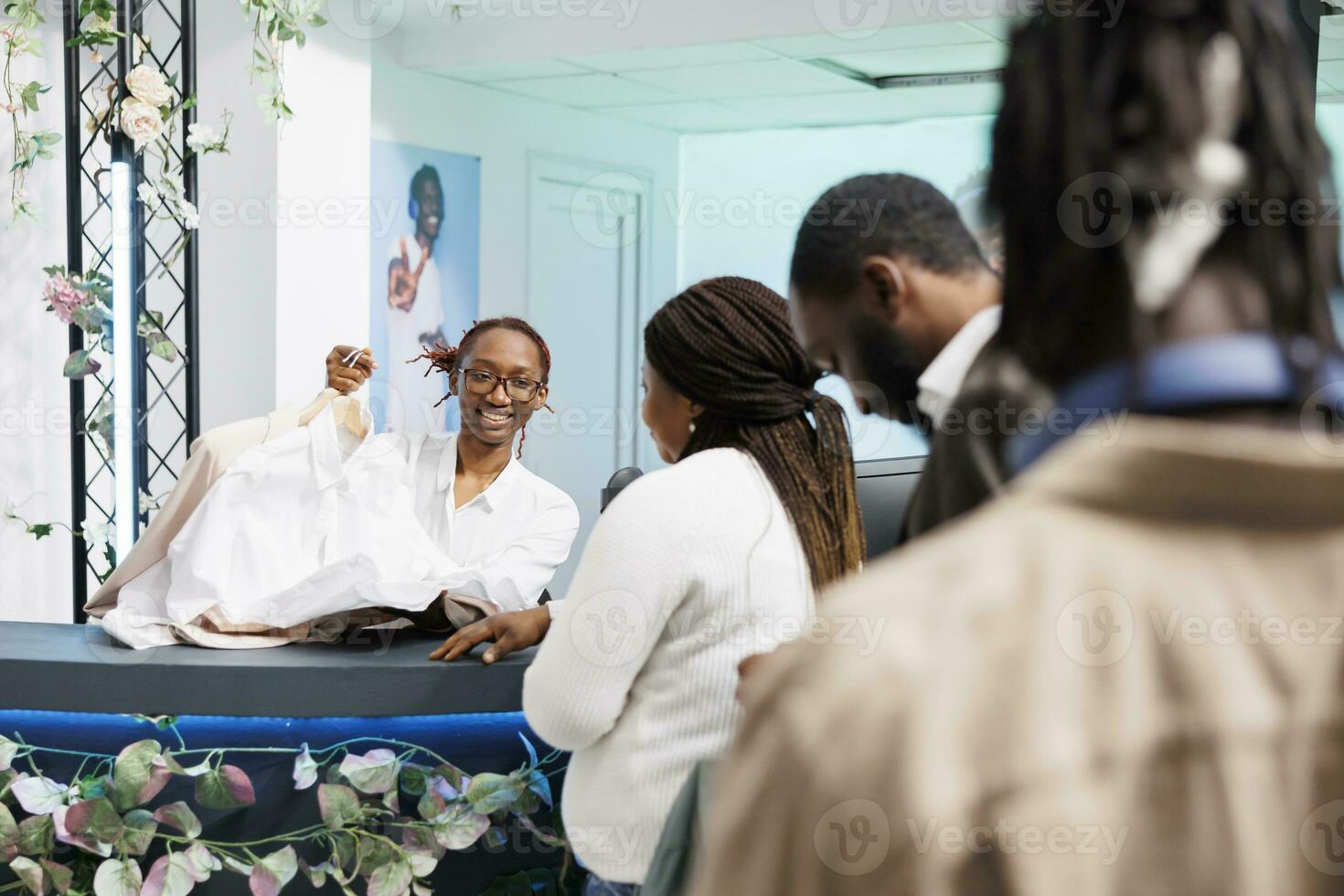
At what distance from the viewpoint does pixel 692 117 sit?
306 inches

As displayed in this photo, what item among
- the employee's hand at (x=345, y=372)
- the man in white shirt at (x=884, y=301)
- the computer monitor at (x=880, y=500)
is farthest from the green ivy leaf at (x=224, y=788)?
the man in white shirt at (x=884, y=301)

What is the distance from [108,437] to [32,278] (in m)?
0.65

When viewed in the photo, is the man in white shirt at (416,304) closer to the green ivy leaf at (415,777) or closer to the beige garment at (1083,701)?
the green ivy leaf at (415,777)

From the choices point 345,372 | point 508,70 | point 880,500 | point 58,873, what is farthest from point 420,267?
point 58,873

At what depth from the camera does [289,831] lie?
225 centimetres

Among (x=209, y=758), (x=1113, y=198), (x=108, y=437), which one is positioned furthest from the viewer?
(x=108, y=437)

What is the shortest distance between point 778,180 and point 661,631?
686 cm

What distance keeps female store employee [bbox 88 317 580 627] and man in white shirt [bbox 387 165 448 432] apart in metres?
2.89

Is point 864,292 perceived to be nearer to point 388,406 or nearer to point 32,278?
point 32,278

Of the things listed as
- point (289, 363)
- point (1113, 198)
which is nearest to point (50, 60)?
point (289, 363)

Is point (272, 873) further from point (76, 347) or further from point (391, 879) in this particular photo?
point (76, 347)

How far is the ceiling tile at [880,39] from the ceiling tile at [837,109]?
44.0 inches

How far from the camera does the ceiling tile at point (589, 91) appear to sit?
6535mm

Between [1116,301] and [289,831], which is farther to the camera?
[289,831]
